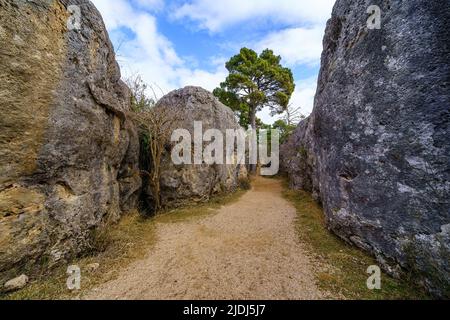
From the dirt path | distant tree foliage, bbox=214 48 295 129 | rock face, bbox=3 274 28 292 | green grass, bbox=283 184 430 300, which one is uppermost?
distant tree foliage, bbox=214 48 295 129

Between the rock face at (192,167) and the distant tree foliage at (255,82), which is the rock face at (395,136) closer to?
the rock face at (192,167)

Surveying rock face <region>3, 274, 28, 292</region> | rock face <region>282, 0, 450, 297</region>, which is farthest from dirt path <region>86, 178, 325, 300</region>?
rock face <region>282, 0, 450, 297</region>

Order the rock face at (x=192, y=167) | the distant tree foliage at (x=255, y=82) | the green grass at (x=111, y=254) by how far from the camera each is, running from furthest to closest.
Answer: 1. the distant tree foliage at (x=255, y=82)
2. the rock face at (x=192, y=167)
3. the green grass at (x=111, y=254)

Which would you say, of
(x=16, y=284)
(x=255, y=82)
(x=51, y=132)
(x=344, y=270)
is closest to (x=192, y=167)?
(x=51, y=132)

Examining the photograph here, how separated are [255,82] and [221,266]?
1669 centimetres

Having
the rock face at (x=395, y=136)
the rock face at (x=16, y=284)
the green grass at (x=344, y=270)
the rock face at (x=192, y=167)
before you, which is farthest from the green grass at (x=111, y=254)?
the rock face at (x=395, y=136)

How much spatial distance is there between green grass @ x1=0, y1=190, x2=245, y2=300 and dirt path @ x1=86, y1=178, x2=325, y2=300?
23 cm

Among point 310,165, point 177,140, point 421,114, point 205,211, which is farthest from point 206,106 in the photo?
point 421,114

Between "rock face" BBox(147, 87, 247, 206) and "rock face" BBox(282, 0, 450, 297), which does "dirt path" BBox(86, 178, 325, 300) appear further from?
"rock face" BBox(147, 87, 247, 206)

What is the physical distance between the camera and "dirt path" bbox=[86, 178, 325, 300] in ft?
10.6

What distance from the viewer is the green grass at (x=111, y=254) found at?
3.13 meters

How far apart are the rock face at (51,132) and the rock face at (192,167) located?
2784mm

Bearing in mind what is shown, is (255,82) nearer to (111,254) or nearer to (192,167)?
(192,167)

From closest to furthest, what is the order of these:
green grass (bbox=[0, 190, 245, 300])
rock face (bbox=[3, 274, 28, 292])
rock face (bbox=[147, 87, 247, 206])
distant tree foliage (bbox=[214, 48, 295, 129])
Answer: rock face (bbox=[3, 274, 28, 292]) → green grass (bbox=[0, 190, 245, 300]) → rock face (bbox=[147, 87, 247, 206]) → distant tree foliage (bbox=[214, 48, 295, 129])
